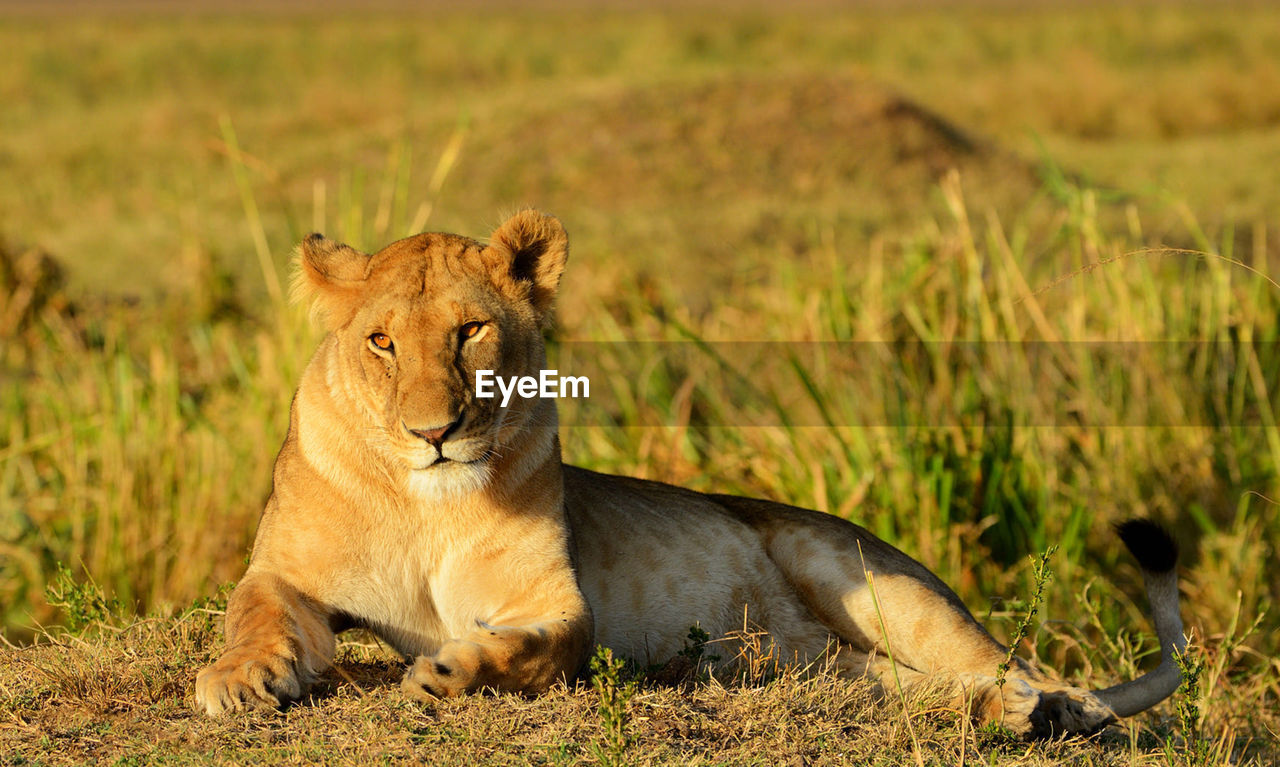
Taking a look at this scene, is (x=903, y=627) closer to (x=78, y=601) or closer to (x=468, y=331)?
(x=468, y=331)

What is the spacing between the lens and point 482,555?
136 inches

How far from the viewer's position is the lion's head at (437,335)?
318 cm

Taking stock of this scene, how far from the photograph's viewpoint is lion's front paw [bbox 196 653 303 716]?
2990 millimetres

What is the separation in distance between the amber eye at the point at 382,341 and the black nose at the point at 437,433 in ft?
0.86

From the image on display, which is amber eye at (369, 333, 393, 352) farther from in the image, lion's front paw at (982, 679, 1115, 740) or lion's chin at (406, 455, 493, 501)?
lion's front paw at (982, 679, 1115, 740)

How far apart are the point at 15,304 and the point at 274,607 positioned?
7.12m

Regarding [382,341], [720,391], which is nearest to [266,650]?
[382,341]

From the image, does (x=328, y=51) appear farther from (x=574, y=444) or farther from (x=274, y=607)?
(x=274, y=607)

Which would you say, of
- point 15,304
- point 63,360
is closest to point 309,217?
point 15,304

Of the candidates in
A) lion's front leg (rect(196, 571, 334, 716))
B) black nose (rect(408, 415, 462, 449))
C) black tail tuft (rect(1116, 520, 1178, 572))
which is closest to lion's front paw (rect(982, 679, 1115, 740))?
black tail tuft (rect(1116, 520, 1178, 572))

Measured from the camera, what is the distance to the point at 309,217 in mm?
14250

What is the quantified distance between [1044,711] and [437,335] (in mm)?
1871

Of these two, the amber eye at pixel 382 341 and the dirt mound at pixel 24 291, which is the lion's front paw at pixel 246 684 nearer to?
the amber eye at pixel 382 341

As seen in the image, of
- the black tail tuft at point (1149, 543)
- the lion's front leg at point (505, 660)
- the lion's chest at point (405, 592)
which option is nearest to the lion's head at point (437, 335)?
the lion's chest at point (405, 592)
